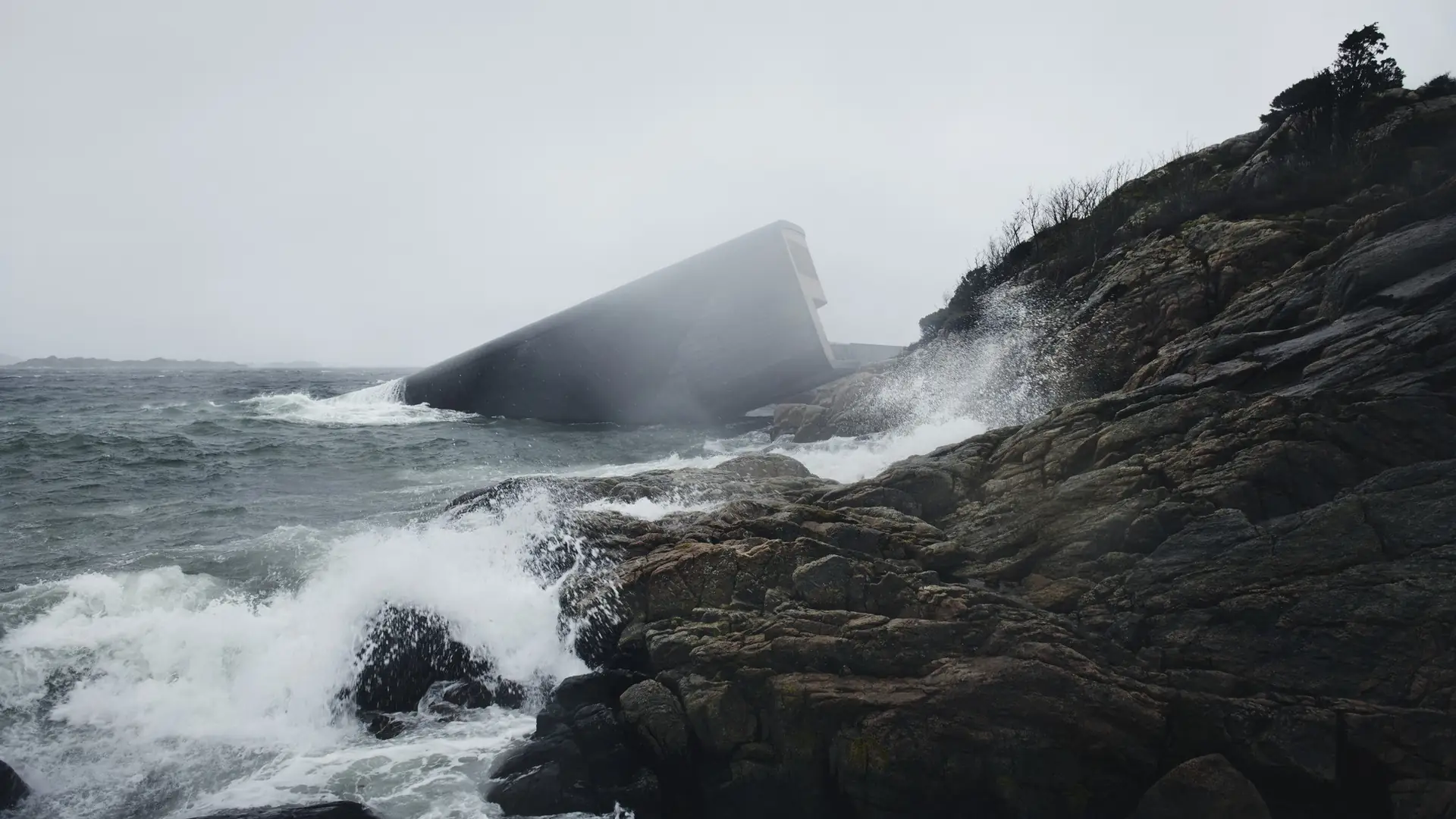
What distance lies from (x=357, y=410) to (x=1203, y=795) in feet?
137

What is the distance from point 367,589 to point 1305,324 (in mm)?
14514

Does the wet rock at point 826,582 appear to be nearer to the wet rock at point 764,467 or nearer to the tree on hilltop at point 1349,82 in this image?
the wet rock at point 764,467

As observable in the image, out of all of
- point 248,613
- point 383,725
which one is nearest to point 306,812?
point 383,725

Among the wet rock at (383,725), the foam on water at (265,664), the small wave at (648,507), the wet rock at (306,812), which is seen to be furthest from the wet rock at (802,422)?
the wet rock at (306,812)

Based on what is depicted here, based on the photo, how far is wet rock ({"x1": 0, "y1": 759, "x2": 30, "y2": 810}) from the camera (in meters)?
7.38

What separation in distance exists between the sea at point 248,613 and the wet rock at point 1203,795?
257 inches

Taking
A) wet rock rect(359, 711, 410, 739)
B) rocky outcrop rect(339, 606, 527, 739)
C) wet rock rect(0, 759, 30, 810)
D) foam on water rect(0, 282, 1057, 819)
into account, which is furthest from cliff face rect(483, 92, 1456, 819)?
wet rock rect(0, 759, 30, 810)

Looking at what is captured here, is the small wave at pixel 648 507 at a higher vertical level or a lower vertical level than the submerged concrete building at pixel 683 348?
lower

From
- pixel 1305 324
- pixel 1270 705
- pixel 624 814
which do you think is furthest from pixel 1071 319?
pixel 624 814

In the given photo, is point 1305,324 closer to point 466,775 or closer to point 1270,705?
point 1270,705

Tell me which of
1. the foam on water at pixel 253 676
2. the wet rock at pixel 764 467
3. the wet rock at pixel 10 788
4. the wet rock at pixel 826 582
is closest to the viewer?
the wet rock at pixel 10 788

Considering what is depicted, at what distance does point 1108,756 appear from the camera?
21.3 ft

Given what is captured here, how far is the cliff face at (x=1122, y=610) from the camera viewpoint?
20.4ft

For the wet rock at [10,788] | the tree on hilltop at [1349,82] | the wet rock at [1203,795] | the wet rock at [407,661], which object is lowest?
the wet rock at [1203,795]
